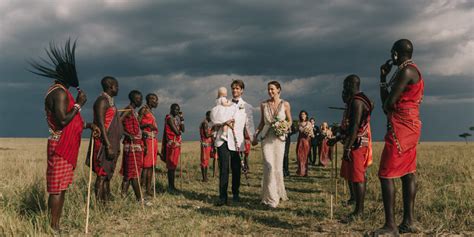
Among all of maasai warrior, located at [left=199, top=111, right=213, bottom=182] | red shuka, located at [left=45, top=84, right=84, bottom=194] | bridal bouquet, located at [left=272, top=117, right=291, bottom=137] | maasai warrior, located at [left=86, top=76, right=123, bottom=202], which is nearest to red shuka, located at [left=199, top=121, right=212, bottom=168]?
maasai warrior, located at [left=199, top=111, right=213, bottom=182]

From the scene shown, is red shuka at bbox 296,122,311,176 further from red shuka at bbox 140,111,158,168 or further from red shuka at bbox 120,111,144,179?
red shuka at bbox 120,111,144,179

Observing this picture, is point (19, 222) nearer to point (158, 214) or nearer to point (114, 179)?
point (158, 214)

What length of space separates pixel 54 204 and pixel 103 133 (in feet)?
A: 4.62

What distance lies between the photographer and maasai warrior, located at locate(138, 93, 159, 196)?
902 cm

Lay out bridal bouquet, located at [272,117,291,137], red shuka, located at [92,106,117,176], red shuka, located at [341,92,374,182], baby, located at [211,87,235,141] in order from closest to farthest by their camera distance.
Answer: red shuka, located at [341,92,374,182] → red shuka, located at [92,106,117,176] → bridal bouquet, located at [272,117,291,137] → baby, located at [211,87,235,141]

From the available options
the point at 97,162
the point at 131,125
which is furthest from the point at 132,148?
the point at 97,162

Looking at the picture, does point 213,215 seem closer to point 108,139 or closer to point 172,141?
point 108,139

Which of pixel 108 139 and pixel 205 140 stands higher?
pixel 108 139

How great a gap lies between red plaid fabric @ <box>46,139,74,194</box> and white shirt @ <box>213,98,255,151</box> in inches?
130

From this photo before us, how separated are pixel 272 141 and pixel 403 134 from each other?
312cm

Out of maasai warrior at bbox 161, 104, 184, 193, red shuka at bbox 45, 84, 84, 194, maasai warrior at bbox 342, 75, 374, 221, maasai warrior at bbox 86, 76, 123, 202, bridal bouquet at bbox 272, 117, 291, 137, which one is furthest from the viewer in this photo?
maasai warrior at bbox 161, 104, 184, 193

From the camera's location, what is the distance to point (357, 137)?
21.0 ft

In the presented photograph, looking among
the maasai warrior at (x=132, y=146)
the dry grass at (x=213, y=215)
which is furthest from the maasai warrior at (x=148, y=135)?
the maasai warrior at (x=132, y=146)

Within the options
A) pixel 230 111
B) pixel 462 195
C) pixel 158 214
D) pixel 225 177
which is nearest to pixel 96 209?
pixel 158 214
